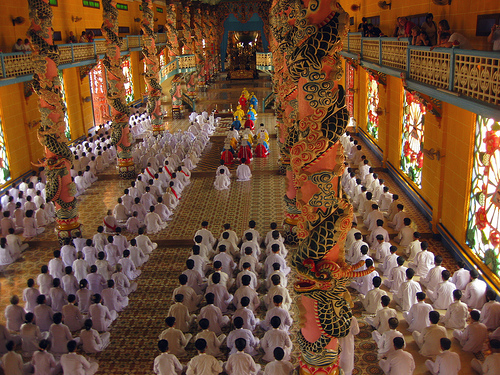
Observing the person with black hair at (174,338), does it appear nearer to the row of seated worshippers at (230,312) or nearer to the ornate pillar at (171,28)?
the row of seated worshippers at (230,312)

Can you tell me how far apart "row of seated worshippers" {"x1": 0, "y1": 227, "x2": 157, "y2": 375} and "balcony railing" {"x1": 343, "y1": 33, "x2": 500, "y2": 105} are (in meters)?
7.75

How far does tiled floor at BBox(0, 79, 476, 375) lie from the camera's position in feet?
27.4

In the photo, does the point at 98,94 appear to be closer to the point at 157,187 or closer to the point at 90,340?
the point at 157,187

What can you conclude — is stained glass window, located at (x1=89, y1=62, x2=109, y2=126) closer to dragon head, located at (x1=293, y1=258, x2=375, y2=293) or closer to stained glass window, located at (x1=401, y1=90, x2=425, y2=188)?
stained glass window, located at (x1=401, y1=90, x2=425, y2=188)

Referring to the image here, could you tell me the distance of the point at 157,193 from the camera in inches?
611

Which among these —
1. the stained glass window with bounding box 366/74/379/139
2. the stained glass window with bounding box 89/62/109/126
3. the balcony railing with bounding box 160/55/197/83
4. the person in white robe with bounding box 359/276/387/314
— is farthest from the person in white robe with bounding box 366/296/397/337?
the stained glass window with bounding box 89/62/109/126

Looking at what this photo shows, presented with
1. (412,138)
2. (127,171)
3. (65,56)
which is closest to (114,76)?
(127,171)

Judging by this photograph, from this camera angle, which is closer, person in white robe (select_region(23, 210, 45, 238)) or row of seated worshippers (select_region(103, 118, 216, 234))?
person in white robe (select_region(23, 210, 45, 238))

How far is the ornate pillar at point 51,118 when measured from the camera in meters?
11.5

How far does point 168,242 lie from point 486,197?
25.9 ft

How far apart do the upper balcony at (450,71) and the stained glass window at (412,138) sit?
5.27 ft

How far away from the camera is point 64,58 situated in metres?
19.3

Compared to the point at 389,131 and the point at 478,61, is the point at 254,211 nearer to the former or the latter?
the point at 389,131

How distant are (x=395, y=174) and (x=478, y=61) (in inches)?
324
